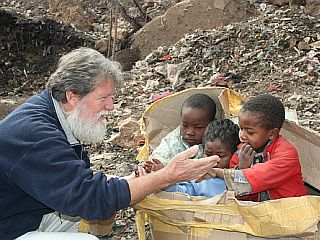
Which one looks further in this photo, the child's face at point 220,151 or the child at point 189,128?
the child at point 189,128

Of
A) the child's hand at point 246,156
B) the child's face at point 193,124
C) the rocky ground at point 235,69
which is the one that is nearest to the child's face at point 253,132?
the child's hand at point 246,156

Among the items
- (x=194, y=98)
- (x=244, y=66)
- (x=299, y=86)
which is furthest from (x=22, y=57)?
(x=194, y=98)

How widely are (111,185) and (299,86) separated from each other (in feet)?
11.8

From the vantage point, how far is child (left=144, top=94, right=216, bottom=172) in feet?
12.4

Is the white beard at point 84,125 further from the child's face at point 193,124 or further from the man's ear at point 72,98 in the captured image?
the child's face at point 193,124

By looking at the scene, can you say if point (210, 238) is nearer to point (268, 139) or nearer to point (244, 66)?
point (268, 139)

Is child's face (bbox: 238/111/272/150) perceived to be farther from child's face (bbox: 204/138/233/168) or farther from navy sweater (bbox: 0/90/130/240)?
navy sweater (bbox: 0/90/130/240)

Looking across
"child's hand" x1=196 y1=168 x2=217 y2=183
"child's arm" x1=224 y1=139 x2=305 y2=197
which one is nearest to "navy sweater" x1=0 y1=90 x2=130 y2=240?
"child's hand" x1=196 y1=168 x2=217 y2=183

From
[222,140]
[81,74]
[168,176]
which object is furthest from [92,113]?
[222,140]

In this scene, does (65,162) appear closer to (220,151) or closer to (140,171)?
(140,171)

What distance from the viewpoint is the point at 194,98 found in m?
3.88

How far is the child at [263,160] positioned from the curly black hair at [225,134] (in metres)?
0.06

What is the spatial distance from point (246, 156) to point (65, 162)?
1.02 metres

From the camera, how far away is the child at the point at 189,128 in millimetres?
3771
